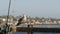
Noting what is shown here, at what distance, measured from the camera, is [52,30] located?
22.0 feet

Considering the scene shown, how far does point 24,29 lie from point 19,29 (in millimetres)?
177

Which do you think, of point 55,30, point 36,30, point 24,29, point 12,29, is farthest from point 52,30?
point 12,29

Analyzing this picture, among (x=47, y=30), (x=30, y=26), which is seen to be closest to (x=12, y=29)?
(x=30, y=26)

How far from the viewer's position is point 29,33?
22.1 feet

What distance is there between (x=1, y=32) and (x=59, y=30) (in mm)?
1975

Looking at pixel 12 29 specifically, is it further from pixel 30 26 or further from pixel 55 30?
pixel 55 30

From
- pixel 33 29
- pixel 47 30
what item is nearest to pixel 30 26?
pixel 33 29

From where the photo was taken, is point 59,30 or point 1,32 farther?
point 1,32

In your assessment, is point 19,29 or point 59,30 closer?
point 59,30

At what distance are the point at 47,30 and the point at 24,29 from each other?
78 cm

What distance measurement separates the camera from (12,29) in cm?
707

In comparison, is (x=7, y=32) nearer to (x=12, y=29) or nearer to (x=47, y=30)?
(x=12, y=29)

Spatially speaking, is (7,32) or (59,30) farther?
(7,32)

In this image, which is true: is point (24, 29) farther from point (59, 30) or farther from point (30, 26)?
point (59, 30)
